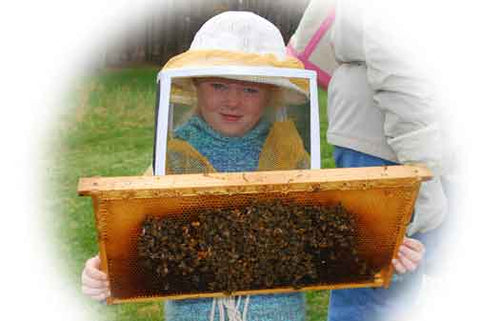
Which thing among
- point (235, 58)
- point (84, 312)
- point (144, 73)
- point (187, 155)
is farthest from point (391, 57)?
point (144, 73)

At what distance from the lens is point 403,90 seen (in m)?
2.44

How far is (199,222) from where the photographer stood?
1.89m

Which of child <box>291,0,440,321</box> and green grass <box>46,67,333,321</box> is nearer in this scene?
child <box>291,0,440,321</box>

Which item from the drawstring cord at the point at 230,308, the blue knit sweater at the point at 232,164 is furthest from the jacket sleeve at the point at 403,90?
the drawstring cord at the point at 230,308

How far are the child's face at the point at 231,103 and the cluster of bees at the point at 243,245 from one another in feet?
1.64

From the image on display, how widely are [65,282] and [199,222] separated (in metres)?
2.43

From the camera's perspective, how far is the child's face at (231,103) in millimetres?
2297

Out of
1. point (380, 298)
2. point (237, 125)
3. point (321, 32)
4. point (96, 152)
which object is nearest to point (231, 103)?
point (237, 125)

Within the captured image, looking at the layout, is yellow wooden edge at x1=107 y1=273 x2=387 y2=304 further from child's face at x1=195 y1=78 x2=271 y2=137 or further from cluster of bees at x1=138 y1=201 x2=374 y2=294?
→ child's face at x1=195 y1=78 x2=271 y2=137

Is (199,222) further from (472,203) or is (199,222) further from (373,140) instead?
(472,203)

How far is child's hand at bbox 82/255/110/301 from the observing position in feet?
6.47

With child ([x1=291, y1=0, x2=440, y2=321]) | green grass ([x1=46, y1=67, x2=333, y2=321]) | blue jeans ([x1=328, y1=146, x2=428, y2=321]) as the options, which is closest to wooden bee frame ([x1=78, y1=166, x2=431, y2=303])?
child ([x1=291, y1=0, x2=440, y2=321])

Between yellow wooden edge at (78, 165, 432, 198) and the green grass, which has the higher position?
yellow wooden edge at (78, 165, 432, 198)

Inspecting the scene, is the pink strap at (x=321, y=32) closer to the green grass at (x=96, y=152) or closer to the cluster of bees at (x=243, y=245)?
the cluster of bees at (x=243, y=245)
